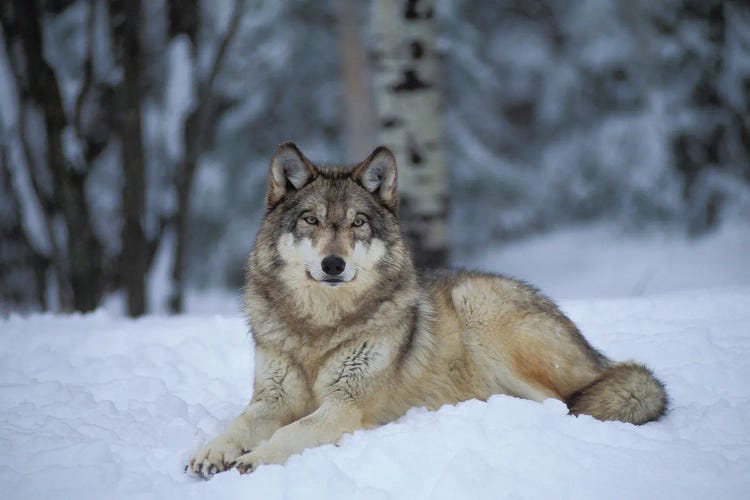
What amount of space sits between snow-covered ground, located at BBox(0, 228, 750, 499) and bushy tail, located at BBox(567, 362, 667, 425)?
0.31 feet

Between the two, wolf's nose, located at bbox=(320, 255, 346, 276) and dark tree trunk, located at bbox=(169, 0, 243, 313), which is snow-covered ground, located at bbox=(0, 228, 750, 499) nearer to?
wolf's nose, located at bbox=(320, 255, 346, 276)

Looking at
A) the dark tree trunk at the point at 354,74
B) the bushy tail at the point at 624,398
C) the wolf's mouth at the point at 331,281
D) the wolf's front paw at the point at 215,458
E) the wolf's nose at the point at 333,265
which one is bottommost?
the wolf's front paw at the point at 215,458

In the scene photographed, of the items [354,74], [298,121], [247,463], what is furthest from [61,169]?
[298,121]

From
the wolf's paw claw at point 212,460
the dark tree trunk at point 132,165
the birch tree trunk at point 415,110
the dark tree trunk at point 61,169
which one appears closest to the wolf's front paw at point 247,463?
the wolf's paw claw at point 212,460

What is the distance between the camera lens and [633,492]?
2523 millimetres

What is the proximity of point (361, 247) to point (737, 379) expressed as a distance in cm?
238

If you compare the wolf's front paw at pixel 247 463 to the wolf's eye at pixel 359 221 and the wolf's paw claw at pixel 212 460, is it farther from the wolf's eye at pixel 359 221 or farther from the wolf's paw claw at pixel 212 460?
the wolf's eye at pixel 359 221

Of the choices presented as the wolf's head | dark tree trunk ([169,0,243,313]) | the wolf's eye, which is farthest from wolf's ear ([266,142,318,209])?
dark tree trunk ([169,0,243,313])

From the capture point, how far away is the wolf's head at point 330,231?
3.65 metres

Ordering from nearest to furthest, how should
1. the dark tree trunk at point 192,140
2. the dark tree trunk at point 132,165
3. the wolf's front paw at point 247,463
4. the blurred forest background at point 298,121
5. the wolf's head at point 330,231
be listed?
the wolf's front paw at point 247,463, the wolf's head at point 330,231, the dark tree trunk at point 132,165, the blurred forest background at point 298,121, the dark tree trunk at point 192,140

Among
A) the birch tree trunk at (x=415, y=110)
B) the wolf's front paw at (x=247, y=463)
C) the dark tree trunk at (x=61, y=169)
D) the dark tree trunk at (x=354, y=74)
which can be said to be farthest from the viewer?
the dark tree trunk at (x=354, y=74)

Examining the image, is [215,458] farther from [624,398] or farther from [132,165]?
[132,165]

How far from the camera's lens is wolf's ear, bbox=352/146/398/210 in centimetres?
397

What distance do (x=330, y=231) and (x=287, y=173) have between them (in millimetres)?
539
